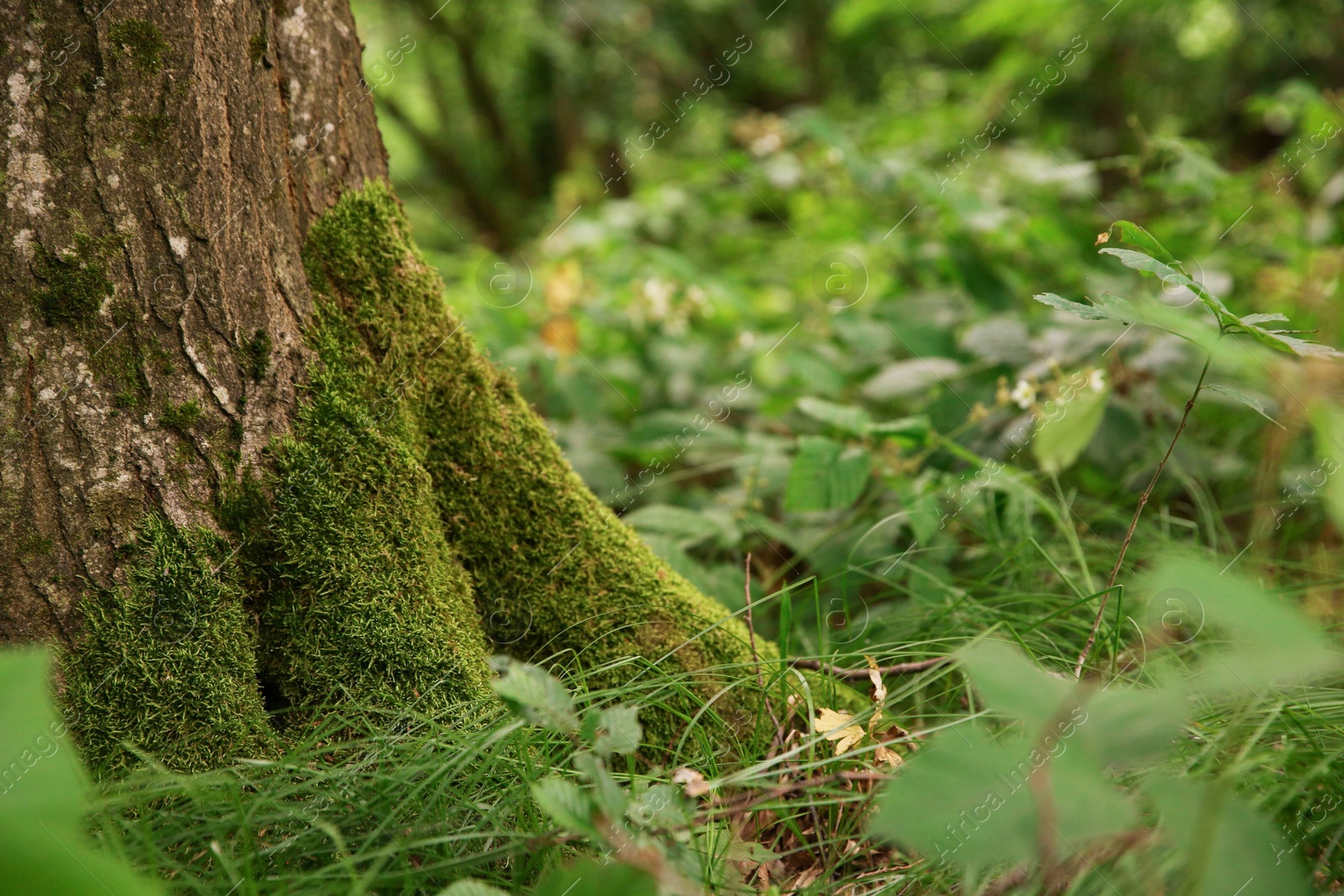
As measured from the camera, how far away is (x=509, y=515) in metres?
1.33

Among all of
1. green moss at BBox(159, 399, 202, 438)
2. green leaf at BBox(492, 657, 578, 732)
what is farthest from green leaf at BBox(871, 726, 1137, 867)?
green moss at BBox(159, 399, 202, 438)

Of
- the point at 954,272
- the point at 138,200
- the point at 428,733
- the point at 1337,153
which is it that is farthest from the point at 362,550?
the point at 1337,153

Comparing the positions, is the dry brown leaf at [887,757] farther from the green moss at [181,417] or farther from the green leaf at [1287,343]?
the green moss at [181,417]

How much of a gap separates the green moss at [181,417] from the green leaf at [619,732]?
0.69 metres

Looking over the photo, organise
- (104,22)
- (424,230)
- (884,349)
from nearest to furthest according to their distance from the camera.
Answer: (104,22), (884,349), (424,230)

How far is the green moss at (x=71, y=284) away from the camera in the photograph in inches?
38.4

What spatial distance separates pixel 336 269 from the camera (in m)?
1.21

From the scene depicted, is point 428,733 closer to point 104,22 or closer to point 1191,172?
point 104,22

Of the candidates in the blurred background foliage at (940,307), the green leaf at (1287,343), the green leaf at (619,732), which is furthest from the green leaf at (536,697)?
the green leaf at (1287,343)

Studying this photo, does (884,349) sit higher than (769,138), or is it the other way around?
(769,138)

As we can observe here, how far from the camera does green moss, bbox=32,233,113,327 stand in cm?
97

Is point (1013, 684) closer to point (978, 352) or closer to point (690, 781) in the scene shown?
point (690, 781)

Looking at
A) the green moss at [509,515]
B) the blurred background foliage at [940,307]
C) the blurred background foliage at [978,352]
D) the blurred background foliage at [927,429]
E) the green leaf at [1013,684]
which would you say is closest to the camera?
the green leaf at [1013,684]

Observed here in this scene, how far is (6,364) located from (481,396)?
62cm
